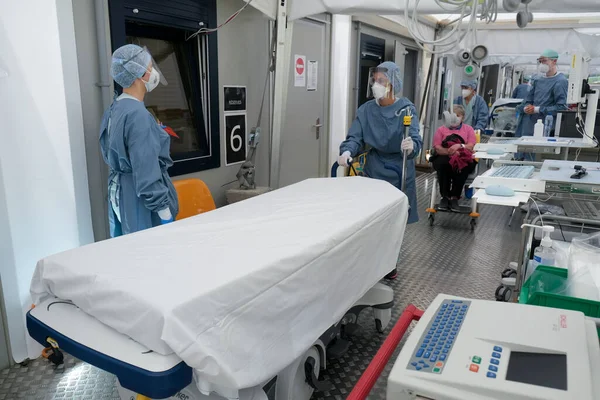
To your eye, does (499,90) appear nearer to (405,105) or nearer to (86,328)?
(405,105)

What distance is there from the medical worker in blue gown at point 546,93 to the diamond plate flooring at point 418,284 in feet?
3.95

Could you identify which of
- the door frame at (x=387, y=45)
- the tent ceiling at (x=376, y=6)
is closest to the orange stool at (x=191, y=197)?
the tent ceiling at (x=376, y=6)

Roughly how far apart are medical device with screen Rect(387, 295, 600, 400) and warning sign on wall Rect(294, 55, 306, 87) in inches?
143

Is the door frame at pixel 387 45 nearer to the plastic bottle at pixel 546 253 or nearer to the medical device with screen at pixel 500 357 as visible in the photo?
the plastic bottle at pixel 546 253

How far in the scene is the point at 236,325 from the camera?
123 centimetres

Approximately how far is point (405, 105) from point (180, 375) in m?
2.51

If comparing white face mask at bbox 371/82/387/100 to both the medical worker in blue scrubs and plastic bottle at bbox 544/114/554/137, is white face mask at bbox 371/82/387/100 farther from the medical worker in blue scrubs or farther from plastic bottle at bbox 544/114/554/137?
the medical worker in blue scrubs

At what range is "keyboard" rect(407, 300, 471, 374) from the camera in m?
0.96

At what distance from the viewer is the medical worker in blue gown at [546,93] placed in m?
5.24

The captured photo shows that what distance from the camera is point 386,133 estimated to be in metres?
3.18

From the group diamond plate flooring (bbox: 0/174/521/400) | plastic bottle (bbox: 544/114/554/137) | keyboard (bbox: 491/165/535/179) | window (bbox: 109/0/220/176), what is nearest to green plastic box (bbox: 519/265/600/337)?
diamond plate flooring (bbox: 0/174/521/400)

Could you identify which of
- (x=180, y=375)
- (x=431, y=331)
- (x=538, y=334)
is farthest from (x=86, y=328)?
(x=538, y=334)

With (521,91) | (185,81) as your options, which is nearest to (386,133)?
(185,81)

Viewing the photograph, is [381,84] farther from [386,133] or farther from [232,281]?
Answer: [232,281]
